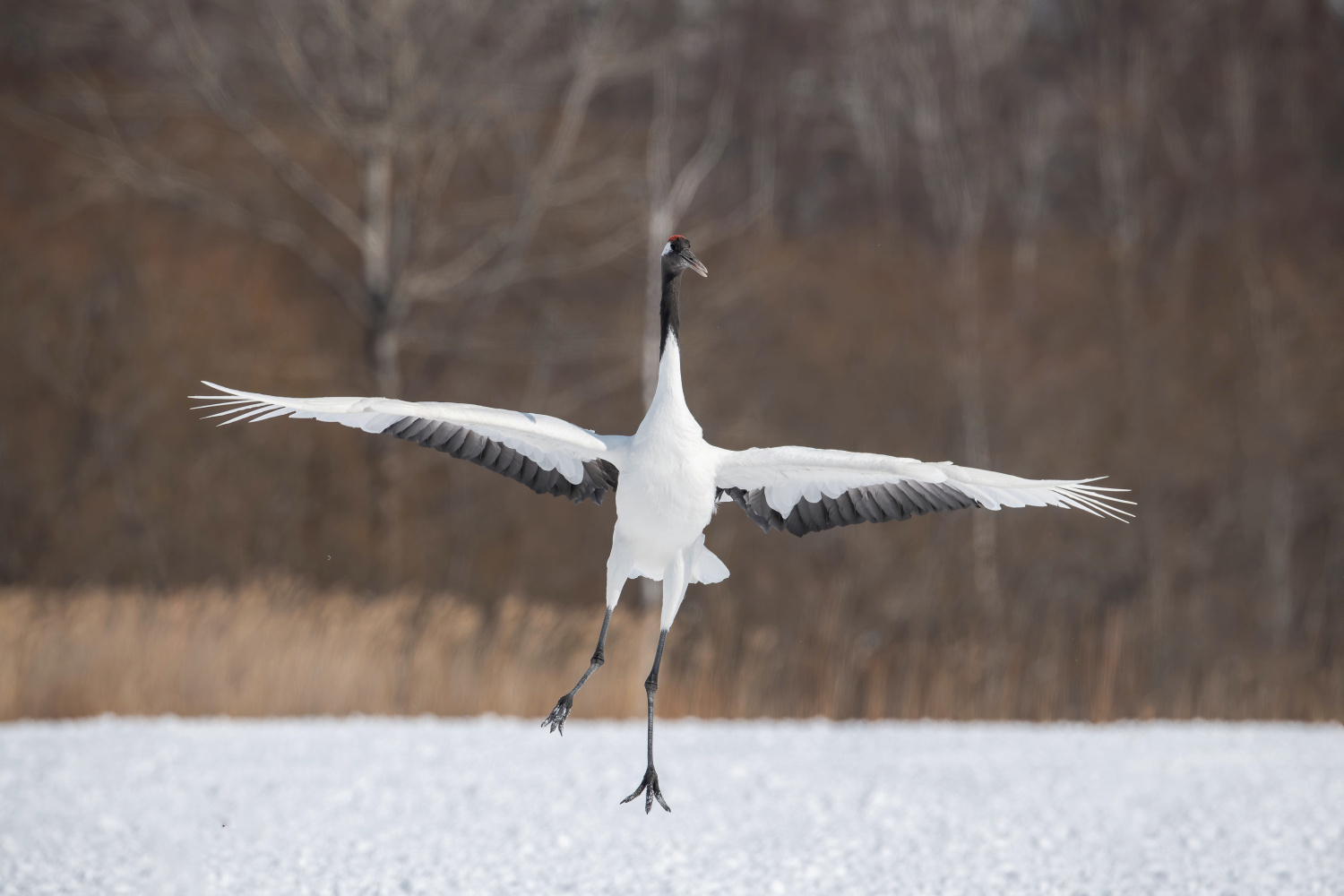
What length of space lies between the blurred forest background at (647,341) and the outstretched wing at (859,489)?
7630 mm

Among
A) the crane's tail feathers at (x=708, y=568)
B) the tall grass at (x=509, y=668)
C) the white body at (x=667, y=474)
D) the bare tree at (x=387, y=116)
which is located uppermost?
the bare tree at (x=387, y=116)

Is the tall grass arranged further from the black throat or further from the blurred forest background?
the black throat

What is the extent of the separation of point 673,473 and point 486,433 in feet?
2.99

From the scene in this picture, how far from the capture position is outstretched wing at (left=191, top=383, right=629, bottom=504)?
480 centimetres

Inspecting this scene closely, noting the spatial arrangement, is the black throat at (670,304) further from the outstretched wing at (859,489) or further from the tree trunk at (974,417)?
the tree trunk at (974,417)

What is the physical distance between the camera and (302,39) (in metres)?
17.9

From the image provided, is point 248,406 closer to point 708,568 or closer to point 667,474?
point 667,474

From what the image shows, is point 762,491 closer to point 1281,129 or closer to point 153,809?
point 153,809

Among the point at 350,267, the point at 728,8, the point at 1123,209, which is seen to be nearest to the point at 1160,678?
the point at 1123,209

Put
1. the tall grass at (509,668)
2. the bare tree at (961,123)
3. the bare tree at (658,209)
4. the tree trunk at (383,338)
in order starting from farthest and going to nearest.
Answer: the bare tree at (961,123) → the tree trunk at (383,338) → the bare tree at (658,209) → the tall grass at (509,668)

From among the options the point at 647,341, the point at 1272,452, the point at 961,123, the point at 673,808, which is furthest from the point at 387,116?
the point at 1272,452

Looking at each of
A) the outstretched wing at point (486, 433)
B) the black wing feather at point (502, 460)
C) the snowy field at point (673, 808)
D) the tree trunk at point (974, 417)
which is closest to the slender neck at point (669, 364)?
the outstretched wing at point (486, 433)

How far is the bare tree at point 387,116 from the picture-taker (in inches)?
639

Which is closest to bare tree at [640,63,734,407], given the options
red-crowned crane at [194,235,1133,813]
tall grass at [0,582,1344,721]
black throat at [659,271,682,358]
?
tall grass at [0,582,1344,721]
